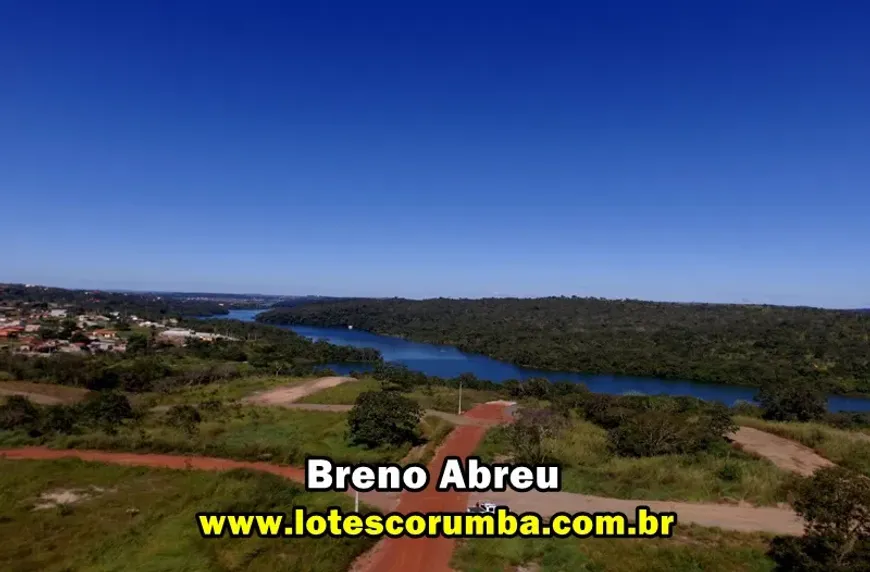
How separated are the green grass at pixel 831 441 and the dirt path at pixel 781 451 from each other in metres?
0.41

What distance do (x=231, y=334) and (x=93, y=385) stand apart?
5548cm

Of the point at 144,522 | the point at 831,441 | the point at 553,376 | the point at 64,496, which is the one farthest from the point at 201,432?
the point at 553,376

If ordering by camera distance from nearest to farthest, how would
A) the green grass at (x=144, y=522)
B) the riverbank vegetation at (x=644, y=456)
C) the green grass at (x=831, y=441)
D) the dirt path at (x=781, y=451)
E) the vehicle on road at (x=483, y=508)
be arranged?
the green grass at (x=144, y=522)
the vehicle on road at (x=483, y=508)
the riverbank vegetation at (x=644, y=456)
the green grass at (x=831, y=441)
the dirt path at (x=781, y=451)

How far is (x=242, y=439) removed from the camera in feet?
86.8

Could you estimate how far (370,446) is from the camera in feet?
80.7

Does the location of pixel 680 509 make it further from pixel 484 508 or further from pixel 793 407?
pixel 793 407

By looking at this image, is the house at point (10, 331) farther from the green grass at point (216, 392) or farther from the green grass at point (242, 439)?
the green grass at point (242, 439)

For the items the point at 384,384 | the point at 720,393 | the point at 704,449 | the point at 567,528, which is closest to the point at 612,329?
the point at 720,393

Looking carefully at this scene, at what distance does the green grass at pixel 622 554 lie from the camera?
1295 centimetres

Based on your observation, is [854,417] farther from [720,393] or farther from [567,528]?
[567,528]

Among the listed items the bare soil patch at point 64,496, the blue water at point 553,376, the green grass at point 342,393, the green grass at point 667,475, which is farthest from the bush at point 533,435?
the blue water at point 553,376

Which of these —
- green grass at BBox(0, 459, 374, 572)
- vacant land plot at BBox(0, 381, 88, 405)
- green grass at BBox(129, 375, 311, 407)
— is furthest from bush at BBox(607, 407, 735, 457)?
vacant land plot at BBox(0, 381, 88, 405)

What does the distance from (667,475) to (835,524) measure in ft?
27.8

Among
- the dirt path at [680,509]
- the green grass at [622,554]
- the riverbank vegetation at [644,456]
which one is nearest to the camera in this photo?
the green grass at [622,554]
